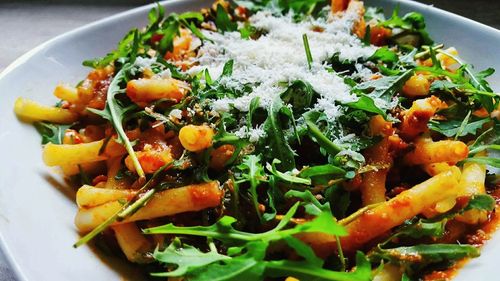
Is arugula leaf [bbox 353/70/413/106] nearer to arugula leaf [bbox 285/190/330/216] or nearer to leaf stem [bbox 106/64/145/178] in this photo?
arugula leaf [bbox 285/190/330/216]

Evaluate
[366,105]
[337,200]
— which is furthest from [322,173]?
[366,105]

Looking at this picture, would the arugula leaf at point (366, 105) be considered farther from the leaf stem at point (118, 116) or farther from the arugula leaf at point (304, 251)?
the leaf stem at point (118, 116)

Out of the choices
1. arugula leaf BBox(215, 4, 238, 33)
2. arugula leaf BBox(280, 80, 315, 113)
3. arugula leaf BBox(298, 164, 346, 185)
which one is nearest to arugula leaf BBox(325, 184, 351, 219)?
arugula leaf BBox(298, 164, 346, 185)

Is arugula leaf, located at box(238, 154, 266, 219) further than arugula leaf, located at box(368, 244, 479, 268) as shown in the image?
Yes

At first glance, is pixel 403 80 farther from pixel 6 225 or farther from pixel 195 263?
pixel 6 225

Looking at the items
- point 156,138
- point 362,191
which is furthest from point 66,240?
point 362,191

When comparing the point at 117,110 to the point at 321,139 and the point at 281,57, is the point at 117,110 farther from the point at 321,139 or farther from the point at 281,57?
the point at 321,139
